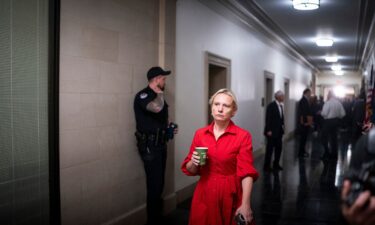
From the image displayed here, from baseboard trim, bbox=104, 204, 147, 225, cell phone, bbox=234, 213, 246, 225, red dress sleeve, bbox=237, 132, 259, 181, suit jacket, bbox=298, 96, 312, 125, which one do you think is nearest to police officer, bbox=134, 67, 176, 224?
baseboard trim, bbox=104, 204, 147, 225

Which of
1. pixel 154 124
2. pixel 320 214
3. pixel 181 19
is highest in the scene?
pixel 181 19

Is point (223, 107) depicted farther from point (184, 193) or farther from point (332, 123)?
point (332, 123)

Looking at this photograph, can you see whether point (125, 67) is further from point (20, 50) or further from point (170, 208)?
point (170, 208)

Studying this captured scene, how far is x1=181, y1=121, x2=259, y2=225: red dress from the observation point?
8.04 feet

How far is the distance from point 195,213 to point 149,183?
1.66m

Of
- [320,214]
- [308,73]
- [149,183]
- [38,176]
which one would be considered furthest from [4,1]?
[308,73]

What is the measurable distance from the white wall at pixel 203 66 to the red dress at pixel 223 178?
2661 millimetres

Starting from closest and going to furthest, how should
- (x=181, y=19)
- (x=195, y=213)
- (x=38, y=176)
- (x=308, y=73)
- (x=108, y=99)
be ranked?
1. (x=195, y=213)
2. (x=38, y=176)
3. (x=108, y=99)
4. (x=181, y=19)
5. (x=308, y=73)

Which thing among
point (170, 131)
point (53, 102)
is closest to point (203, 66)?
point (170, 131)

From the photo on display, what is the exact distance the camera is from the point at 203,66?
19.8ft

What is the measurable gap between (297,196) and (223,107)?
11.8 ft

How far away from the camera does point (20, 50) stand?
2680mm

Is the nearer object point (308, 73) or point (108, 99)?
point (108, 99)

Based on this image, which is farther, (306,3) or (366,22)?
(366,22)
